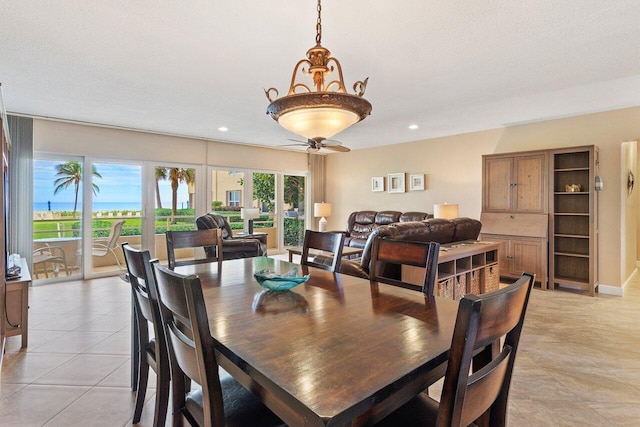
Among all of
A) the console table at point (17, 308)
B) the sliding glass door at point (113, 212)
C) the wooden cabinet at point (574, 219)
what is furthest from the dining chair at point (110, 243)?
the wooden cabinet at point (574, 219)

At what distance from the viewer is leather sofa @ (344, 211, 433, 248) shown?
6.11 metres

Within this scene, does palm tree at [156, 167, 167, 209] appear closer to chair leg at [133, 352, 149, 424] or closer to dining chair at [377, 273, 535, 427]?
chair leg at [133, 352, 149, 424]

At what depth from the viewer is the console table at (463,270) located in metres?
3.13

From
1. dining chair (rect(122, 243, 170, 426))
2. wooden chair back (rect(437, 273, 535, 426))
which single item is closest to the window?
dining chair (rect(122, 243, 170, 426))

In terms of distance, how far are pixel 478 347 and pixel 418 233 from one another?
101 inches

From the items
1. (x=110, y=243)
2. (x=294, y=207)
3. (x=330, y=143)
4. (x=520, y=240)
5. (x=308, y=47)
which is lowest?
(x=110, y=243)

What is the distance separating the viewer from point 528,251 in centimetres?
474

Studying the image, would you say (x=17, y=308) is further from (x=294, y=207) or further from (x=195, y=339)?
(x=294, y=207)

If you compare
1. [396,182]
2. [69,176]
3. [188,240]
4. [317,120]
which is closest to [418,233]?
[317,120]

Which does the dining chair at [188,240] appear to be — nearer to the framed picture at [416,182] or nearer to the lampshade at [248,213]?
the lampshade at [248,213]

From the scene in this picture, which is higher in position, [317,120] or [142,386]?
[317,120]

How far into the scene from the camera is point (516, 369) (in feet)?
7.89

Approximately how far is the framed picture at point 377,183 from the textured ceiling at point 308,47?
8.93ft

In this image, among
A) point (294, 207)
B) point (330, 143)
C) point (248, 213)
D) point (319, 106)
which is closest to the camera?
point (319, 106)
